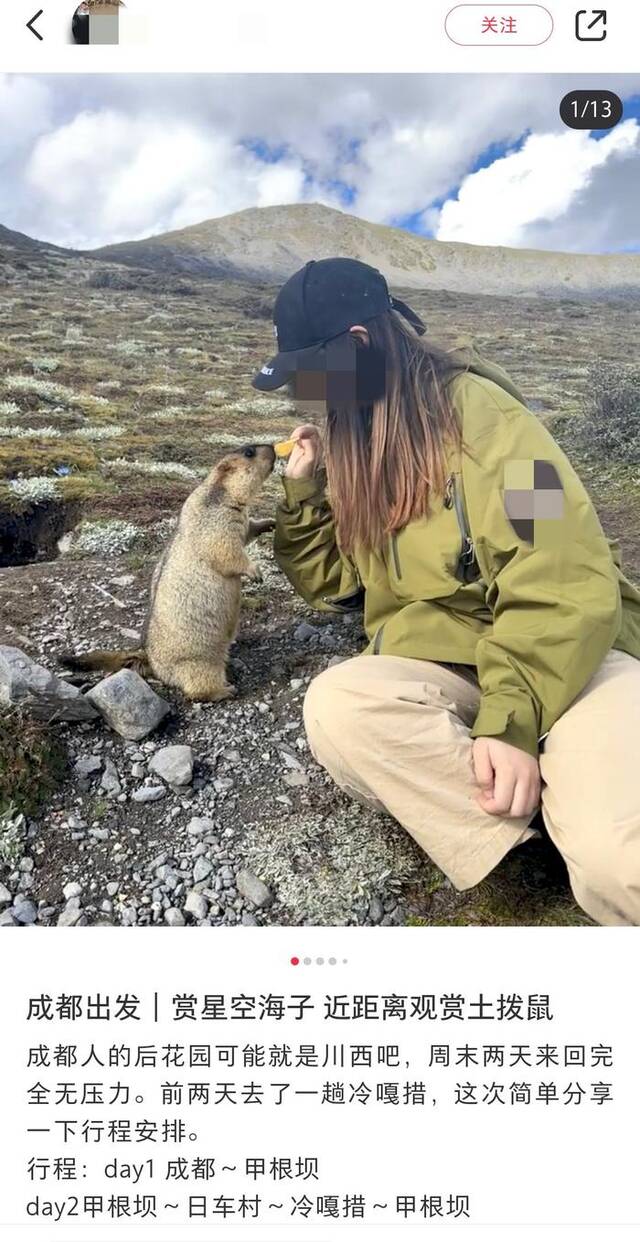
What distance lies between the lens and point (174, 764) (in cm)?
383

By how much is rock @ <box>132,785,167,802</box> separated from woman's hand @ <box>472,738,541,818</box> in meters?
1.65

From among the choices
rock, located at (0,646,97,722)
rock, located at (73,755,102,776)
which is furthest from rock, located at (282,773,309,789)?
rock, located at (0,646,97,722)

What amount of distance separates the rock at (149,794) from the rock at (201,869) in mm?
461

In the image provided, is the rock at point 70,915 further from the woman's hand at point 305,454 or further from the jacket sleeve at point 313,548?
the woman's hand at point 305,454

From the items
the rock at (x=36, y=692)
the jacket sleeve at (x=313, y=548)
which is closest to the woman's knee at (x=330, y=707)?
the jacket sleeve at (x=313, y=548)

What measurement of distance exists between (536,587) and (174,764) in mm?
1990

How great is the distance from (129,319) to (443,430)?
2262 cm

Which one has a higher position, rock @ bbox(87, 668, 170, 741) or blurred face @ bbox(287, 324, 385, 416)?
blurred face @ bbox(287, 324, 385, 416)

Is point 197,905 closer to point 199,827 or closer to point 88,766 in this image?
point 199,827

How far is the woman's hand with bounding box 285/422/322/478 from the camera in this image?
3943mm
